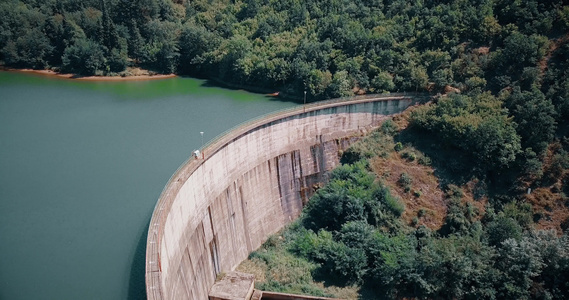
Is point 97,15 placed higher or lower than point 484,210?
higher

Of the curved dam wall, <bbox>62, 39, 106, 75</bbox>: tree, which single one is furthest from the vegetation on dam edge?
<bbox>62, 39, 106, 75</bbox>: tree

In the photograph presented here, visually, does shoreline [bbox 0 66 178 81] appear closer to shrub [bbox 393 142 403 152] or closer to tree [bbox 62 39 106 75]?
tree [bbox 62 39 106 75]

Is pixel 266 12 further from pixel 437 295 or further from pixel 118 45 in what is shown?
pixel 437 295

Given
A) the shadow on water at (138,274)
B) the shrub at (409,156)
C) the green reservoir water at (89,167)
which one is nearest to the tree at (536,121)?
the shrub at (409,156)

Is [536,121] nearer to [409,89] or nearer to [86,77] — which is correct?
[409,89]

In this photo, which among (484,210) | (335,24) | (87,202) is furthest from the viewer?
(335,24)

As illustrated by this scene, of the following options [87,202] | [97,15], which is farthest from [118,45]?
[87,202]

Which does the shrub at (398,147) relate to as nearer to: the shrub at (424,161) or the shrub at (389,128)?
the shrub at (389,128)
